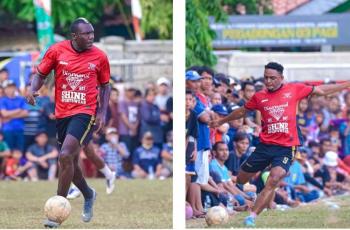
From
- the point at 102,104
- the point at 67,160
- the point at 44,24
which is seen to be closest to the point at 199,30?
the point at 44,24

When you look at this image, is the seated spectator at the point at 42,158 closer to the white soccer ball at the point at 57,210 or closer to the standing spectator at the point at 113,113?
the standing spectator at the point at 113,113

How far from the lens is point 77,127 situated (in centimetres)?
1283

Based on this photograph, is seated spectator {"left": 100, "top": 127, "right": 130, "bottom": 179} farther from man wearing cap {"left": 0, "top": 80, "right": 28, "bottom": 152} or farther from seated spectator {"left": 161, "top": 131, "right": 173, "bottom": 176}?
man wearing cap {"left": 0, "top": 80, "right": 28, "bottom": 152}

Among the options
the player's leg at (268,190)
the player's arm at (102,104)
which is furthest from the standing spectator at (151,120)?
the player's arm at (102,104)

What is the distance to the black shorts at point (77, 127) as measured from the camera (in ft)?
42.1

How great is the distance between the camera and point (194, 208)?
14.5 m

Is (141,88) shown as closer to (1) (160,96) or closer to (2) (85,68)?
(1) (160,96)

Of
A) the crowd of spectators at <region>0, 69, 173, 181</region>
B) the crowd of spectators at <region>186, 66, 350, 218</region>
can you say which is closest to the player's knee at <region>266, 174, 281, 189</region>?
the crowd of spectators at <region>186, 66, 350, 218</region>

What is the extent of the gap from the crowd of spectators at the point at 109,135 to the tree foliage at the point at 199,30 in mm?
1914

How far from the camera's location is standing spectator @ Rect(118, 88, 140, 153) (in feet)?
77.3

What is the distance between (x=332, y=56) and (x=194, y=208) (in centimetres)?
1218

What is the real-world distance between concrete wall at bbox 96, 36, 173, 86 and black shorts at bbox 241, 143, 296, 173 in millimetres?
11482

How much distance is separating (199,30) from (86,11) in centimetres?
1073

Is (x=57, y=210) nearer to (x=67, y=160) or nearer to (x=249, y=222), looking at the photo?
(x=67, y=160)
